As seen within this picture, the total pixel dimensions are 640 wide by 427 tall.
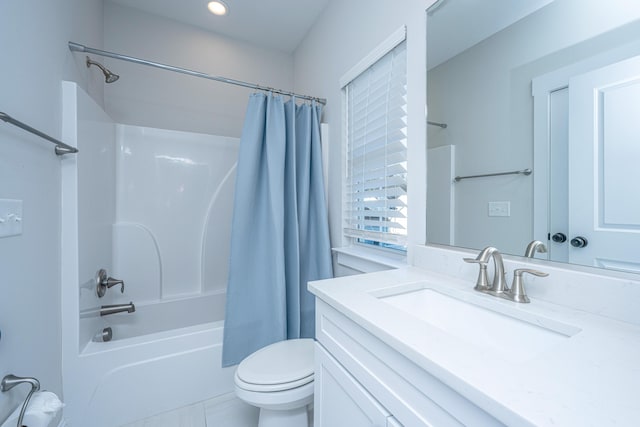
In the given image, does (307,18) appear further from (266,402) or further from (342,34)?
(266,402)

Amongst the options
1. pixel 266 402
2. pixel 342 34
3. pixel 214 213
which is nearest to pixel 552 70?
pixel 342 34

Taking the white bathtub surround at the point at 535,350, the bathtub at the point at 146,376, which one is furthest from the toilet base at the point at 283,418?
the white bathtub surround at the point at 535,350

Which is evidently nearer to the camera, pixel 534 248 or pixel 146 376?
pixel 534 248

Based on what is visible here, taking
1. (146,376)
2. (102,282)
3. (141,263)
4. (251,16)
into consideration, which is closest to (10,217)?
(102,282)

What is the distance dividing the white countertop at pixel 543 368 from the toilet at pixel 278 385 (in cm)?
56

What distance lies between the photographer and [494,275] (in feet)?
2.68

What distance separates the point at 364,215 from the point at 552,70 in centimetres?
96

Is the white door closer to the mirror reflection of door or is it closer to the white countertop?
the mirror reflection of door

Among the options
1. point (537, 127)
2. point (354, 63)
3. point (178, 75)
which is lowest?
point (537, 127)

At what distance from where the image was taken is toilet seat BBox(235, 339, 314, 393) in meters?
1.02

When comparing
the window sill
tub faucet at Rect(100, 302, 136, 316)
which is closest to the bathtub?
tub faucet at Rect(100, 302, 136, 316)

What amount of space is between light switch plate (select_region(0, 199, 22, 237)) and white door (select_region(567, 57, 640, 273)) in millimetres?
1755

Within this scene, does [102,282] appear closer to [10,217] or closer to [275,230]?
[10,217]

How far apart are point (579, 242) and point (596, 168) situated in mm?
204
